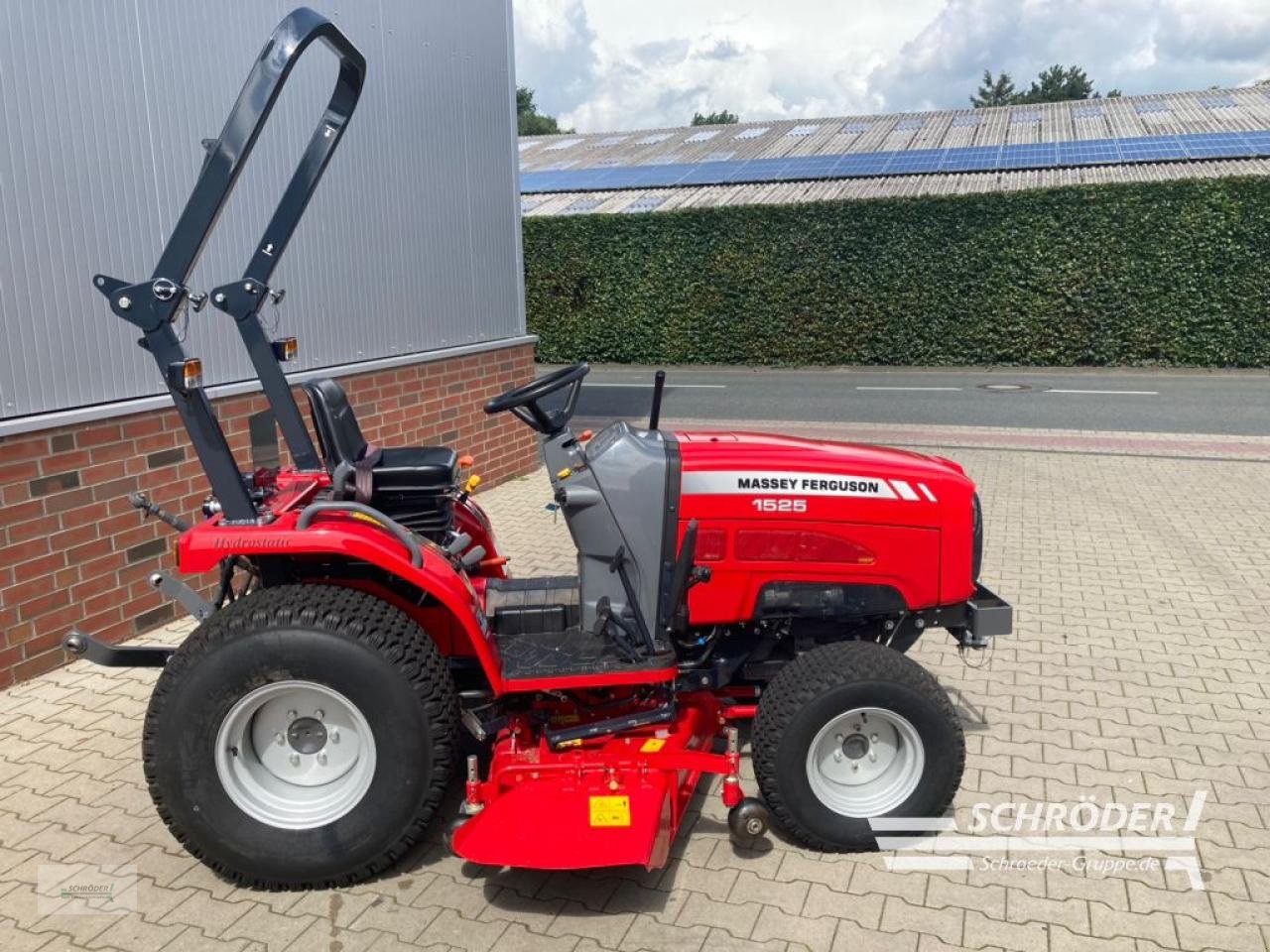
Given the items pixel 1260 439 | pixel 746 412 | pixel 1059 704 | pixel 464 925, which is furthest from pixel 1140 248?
pixel 464 925

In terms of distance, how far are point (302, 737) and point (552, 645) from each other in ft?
2.73

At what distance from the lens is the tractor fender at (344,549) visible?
2.96 m

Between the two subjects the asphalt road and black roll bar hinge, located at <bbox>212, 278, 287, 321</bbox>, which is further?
the asphalt road

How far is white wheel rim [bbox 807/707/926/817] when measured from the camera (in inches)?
125

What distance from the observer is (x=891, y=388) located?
14.6 meters

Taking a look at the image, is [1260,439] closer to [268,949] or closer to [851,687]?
[851,687]

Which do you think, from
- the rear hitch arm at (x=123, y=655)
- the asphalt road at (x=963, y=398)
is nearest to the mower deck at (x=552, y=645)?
the rear hitch arm at (x=123, y=655)

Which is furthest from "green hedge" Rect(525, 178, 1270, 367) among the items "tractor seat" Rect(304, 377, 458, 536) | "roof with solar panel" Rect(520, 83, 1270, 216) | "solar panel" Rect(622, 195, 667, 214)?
"tractor seat" Rect(304, 377, 458, 536)

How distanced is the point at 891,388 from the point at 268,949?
512 inches

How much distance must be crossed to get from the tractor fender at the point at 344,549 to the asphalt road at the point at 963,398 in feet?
28.0

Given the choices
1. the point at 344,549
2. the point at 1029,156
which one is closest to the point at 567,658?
the point at 344,549

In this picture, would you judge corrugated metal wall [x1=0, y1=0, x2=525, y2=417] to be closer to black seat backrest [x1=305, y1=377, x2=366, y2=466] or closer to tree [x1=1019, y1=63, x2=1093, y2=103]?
black seat backrest [x1=305, y1=377, x2=366, y2=466]

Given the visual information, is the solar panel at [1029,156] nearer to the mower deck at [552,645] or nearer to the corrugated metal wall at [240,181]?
the corrugated metal wall at [240,181]

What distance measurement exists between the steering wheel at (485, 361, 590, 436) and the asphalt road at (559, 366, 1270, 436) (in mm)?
8202
